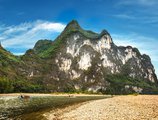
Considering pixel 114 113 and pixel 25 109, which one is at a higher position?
pixel 25 109

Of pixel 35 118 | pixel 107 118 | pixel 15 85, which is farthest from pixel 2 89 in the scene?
pixel 107 118

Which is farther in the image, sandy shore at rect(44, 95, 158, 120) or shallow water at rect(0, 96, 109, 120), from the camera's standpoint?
shallow water at rect(0, 96, 109, 120)

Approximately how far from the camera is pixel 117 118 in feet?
112

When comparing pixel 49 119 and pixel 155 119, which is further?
pixel 49 119

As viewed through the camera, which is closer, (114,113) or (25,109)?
(114,113)

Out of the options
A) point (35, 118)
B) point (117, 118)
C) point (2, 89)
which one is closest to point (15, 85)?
point (2, 89)

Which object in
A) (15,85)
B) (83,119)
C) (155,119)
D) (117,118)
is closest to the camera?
(155,119)

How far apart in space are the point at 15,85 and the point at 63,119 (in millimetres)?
158320

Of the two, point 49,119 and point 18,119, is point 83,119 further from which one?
point 18,119

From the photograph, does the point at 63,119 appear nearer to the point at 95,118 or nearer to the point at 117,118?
the point at 95,118

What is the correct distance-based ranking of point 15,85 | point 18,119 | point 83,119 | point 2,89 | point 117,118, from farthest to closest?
point 15,85, point 2,89, point 18,119, point 83,119, point 117,118

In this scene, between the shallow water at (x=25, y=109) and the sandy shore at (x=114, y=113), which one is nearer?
the sandy shore at (x=114, y=113)

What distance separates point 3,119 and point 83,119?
42.7ft

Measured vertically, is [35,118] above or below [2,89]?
below
